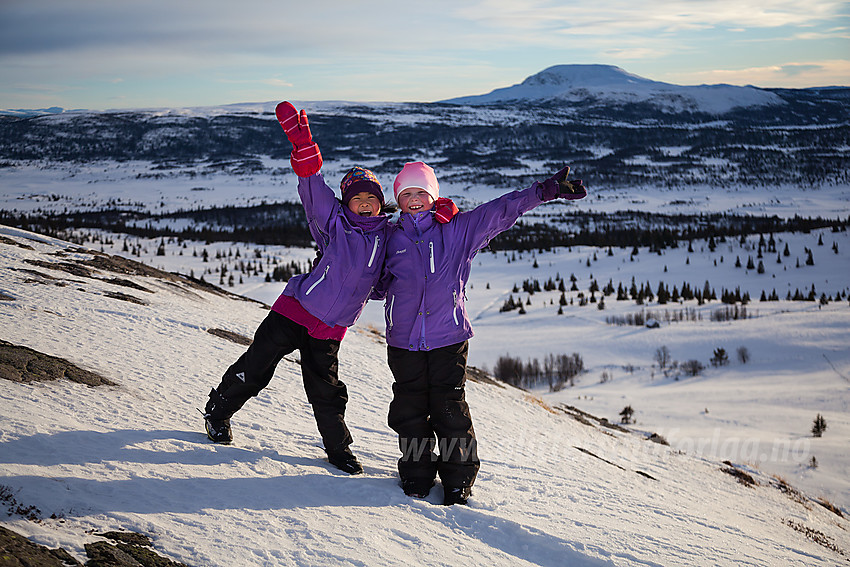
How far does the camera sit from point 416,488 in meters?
2.99

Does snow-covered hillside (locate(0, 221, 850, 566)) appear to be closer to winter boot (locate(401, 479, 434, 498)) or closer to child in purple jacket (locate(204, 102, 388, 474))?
winter boot (locate(401, 479, 434, 498))

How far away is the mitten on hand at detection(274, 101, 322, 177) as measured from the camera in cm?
286

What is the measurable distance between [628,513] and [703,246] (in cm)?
2190

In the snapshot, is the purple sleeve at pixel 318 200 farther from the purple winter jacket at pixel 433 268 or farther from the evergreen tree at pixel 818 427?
the evergreen tree at pixel 818 427

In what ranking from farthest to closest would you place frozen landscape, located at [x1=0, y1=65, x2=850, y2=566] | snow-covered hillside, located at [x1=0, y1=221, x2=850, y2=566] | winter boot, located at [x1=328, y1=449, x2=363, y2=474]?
winter boot, located at [x1=328, y1=449, x2=363, y2=474], frozen landscape, located at [x1=0, y1=65, x2=850, y2=566], snow-covered hillside, located at [x1=0, y1=221, x2=850, y2=566]

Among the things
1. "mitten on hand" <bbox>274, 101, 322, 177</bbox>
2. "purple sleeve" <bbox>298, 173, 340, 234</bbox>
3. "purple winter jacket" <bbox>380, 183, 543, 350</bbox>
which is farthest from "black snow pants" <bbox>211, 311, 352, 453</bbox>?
"mitten on hand" <bbox>274, 101, 322, 177</bbox>

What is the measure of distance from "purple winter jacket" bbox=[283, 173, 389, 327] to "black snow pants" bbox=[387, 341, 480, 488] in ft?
1.23

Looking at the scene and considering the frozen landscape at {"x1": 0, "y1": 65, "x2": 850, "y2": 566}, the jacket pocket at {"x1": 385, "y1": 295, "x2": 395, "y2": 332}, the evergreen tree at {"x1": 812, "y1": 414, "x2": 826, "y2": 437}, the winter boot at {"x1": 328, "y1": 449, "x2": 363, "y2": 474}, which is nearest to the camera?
the frozen landscape at {"x1": 0, "y1": 65, "x2": 850, "y2": 566}

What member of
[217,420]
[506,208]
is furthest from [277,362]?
[506,208]

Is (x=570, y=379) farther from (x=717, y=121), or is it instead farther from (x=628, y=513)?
(x=717, y=121)

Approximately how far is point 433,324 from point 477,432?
2247 mm

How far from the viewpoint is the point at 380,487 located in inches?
118

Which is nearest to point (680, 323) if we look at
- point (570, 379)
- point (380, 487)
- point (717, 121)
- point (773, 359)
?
point (773, 359)

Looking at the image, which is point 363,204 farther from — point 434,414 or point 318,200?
point 434,414
